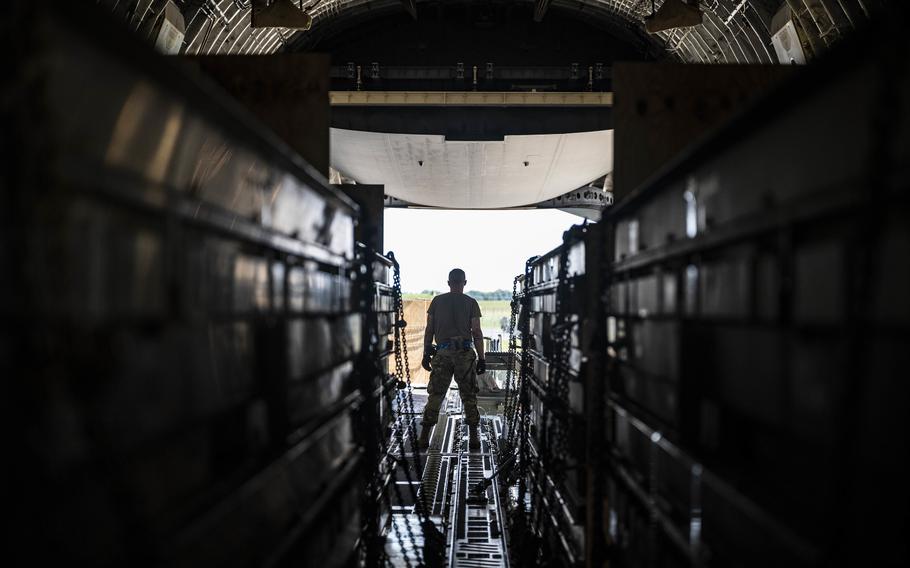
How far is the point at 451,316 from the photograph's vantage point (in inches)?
360

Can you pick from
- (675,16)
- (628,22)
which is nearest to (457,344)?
(675,16)

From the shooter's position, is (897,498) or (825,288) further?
(825,288)

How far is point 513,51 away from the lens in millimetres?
13398

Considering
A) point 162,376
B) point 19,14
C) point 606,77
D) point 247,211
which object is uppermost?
point 606,77

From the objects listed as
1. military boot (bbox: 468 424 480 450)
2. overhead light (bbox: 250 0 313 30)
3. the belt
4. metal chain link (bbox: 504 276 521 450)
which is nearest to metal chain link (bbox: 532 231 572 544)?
metal chain link (bbox: 504 276 521 450)

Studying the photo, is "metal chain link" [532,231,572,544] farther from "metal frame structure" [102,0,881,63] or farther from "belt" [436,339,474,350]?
"metal frame structure" [102,0,881,63]

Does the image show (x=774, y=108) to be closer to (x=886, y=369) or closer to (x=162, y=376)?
(x=886, y=369)

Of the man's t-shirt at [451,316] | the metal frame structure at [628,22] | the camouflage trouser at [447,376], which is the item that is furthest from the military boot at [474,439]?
the metal frame structure at [628,22]

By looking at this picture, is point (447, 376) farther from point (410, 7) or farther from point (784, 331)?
point (410, 7)

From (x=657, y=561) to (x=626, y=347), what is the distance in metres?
1.31

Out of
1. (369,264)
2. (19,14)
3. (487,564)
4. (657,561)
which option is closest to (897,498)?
(657,561)

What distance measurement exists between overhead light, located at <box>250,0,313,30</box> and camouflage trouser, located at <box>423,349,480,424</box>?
5.01m

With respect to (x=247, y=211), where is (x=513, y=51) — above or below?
above

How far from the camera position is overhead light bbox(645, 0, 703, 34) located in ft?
30.8
